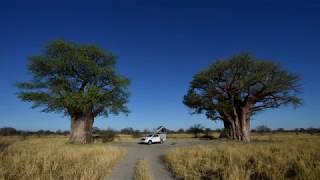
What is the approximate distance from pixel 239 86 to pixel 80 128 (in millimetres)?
22747

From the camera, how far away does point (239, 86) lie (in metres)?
43.8

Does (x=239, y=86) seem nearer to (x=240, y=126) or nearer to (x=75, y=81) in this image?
(x=240, y=126)

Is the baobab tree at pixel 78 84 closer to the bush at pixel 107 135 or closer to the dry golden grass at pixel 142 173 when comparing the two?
the bush at pixel 107 135

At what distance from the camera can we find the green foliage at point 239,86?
140ft

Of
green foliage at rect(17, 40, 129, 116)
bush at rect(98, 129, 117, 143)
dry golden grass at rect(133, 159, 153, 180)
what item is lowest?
dry golden grass at rect(133, 159, 153, 180)

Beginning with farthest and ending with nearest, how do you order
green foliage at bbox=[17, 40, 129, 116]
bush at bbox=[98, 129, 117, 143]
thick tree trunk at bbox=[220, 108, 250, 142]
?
bush at bbox=[98, 129, 117, 143] → thick tree trunk at bbox=[220, 108, 250, 142] → green foliage at bbox=[17, 40, 129, 116]

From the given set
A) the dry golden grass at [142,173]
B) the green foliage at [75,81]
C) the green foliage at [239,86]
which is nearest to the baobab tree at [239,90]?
the green foliage at [239,86]

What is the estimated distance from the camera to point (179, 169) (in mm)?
12586

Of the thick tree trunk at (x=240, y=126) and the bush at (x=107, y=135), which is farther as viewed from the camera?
the bush at (x=107, y=135)

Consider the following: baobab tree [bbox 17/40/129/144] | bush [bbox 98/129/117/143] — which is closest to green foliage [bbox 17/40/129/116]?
baobab tree [bbox 17/40/129/144]

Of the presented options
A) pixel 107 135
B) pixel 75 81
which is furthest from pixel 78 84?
pixel 107 135

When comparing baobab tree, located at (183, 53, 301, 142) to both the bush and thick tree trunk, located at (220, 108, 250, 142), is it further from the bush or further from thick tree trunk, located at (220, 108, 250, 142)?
the bush

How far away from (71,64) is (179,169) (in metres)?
26.4

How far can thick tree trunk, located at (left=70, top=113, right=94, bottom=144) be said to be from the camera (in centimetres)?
3728
